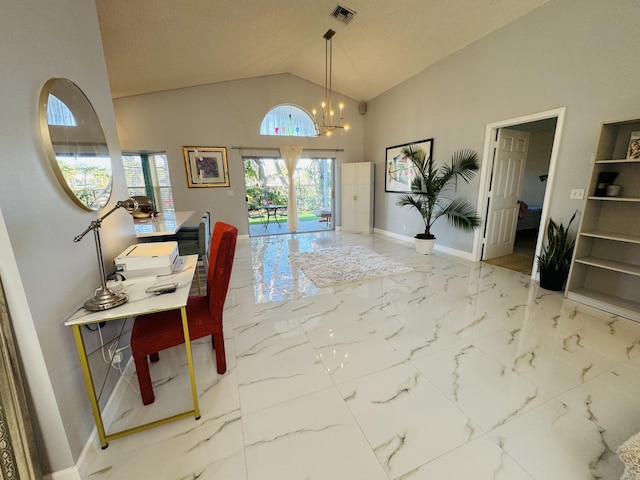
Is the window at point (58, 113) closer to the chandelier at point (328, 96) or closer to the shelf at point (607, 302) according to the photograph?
the chandelier at point (328, 96)

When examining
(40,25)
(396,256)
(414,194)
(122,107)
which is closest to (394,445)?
(40,25)

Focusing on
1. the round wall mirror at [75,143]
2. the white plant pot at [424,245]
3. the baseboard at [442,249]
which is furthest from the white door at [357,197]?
the round wall mirror at [75,143]

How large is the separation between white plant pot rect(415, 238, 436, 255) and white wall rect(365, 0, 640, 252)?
13.4 inches

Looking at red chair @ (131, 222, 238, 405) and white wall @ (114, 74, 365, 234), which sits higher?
white wall @ (114, 74, 365, 234)

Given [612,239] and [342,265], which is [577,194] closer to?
[612,239]

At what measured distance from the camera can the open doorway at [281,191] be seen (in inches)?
245

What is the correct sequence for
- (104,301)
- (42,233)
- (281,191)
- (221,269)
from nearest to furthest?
(42,233) < (104,301) < (221,269) < (281,191)

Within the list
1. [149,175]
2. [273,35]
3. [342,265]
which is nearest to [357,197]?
[342,265]

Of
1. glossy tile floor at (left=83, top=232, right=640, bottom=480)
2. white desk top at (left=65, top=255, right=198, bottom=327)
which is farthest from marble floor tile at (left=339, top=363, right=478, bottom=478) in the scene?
white desk top at (left=65, top=255, right=198, bottom=327)

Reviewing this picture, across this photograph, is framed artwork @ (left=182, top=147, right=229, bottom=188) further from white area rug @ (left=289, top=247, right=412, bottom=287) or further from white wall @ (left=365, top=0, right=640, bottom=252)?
white wall @ (left=365, top=0, right=640, bottom=252)

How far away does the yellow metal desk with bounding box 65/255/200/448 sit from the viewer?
1.18m

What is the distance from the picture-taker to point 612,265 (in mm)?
2479

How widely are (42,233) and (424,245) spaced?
15.0 feet

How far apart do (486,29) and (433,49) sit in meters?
0.74
